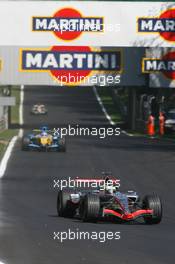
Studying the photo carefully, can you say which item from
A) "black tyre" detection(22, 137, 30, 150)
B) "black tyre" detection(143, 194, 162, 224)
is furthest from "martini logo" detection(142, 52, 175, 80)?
"black tyre" detection(143, 194, 162, 224)

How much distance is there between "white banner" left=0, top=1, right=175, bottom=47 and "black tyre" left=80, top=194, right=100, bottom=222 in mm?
28775

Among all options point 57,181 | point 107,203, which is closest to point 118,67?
point 57,181

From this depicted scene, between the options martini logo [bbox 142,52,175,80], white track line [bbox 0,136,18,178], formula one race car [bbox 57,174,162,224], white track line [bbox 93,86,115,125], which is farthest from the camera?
white track line [bbox 93,86,115,125]

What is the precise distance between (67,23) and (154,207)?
2892 centimetres

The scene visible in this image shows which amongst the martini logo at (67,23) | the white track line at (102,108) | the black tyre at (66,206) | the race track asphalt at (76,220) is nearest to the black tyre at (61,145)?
the race track asphalt at (76,220)

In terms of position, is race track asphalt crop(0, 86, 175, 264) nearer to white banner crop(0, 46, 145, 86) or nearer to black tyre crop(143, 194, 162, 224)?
black tyre crop(143, 194, 162, 224)

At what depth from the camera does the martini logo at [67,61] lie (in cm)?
4794

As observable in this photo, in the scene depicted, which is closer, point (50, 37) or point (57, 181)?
point (57, 181)

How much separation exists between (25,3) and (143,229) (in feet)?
106

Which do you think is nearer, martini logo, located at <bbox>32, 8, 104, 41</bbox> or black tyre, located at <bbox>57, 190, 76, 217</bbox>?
black tyre, located at <bbox>57, 190, 76, 217</bbox>

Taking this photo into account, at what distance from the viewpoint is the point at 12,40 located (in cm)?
5112

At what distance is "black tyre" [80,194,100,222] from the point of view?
63.7 feet

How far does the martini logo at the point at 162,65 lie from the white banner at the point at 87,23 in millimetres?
852

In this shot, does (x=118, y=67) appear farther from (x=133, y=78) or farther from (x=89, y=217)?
(x=89, y=217)
